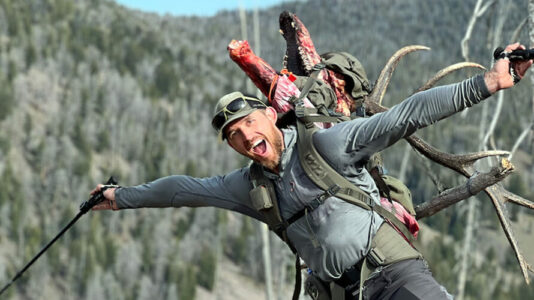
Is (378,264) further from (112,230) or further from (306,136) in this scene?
(112,230)

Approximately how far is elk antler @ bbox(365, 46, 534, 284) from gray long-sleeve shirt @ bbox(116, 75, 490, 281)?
632 millimetres

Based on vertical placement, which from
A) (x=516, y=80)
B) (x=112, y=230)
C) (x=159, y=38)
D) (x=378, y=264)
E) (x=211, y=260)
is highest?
(x=159, y=38)

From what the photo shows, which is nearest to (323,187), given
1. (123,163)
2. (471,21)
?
(471,21)

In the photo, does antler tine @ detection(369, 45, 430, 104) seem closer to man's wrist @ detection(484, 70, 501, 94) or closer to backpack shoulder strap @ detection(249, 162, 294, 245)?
backpack shoulder strap @ detection(249, 162, 294, 245)

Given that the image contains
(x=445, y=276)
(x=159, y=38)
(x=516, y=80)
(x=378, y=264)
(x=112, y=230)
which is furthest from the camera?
(x=159, y=38)

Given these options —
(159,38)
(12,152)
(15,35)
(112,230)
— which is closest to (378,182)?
(112,230)

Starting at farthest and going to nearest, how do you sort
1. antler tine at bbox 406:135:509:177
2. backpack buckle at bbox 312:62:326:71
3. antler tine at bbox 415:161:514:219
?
antler tine at bbox 406:135:509:177
backpack buckle at bbox 312:62:326:71
antler tine at bbox 415:161:514:219

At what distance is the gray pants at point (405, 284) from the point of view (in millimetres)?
3877

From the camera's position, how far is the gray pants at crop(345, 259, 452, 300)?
3877mm

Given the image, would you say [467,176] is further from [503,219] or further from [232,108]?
[232,108]

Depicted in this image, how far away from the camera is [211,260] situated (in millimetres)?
113750

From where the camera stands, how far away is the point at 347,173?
3.97 meters

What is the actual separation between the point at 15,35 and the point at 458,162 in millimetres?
149069

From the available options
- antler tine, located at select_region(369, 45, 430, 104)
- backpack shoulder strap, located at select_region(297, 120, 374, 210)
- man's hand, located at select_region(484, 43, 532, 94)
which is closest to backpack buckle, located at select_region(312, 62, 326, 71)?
backpack shoulder strap, located at select_region(297, 120, 374, 210)
